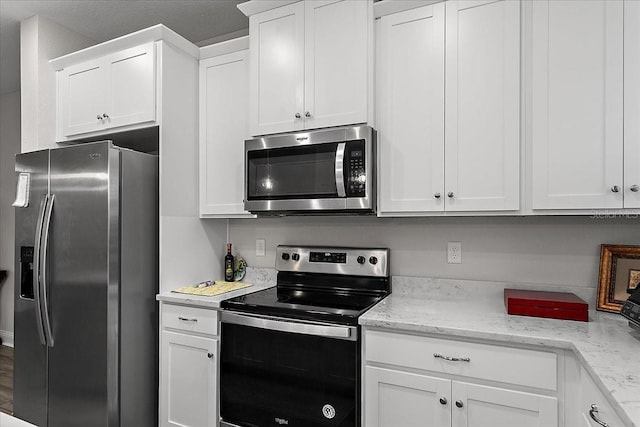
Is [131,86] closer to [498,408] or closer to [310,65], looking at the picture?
[310,65]

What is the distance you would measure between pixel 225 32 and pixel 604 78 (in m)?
2.44

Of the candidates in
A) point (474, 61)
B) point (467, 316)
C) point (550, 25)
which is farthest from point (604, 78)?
point (467, 316)

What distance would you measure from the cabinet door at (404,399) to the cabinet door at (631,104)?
3.54 ft

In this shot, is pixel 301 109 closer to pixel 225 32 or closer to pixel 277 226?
pixel 277 226

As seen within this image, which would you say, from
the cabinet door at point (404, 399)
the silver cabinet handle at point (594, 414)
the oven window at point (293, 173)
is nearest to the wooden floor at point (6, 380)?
the oven window at point (293, 173)

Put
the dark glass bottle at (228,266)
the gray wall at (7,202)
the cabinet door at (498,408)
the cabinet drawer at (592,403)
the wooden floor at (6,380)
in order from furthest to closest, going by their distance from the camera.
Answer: the gray wall at (7,202) < the wooden floor at (6,380) < the dark glass bottle at (228,266) < the cabinet door at (498,408) < the cabinet drawer at (592,403)

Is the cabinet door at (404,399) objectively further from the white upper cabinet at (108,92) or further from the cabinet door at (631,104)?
the white upper cabinet at (108,92)

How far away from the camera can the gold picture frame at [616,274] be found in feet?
5.82

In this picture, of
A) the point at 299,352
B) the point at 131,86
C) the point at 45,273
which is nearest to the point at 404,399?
the point at 299,352

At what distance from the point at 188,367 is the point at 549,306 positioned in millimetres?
1851

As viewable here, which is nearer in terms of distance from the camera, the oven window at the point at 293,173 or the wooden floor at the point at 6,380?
the oven window at the point at 293,173

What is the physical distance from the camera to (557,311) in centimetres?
169

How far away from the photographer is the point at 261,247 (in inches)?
108

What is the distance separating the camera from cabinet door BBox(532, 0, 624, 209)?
1.61 metres
